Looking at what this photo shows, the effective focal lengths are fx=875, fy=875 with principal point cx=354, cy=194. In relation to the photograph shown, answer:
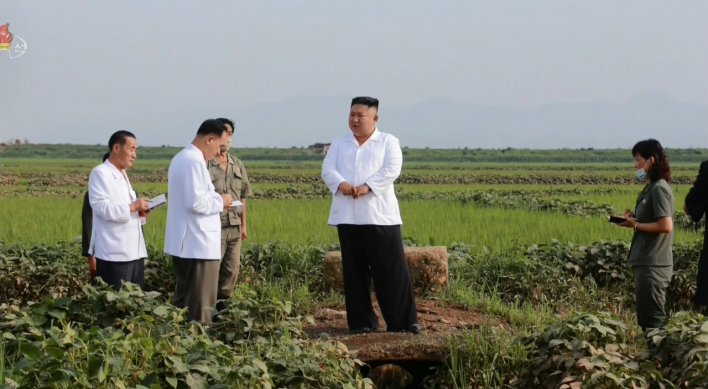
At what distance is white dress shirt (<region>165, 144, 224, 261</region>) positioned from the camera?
19.6ft

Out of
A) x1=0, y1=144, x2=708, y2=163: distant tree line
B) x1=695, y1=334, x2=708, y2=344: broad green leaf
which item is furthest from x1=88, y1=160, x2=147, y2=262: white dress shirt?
x1=0, y1=144, x2=708, y2=163: distant tree line

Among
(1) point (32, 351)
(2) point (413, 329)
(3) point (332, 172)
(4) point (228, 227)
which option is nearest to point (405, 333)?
(2) point (413, 329)

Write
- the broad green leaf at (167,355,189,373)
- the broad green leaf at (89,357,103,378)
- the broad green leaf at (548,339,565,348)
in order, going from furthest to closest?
the broad green leaf at (548,339,565,348)
the broad green leaf at (167,355,189,373)
the broad green leaf at (89,357,103,378)

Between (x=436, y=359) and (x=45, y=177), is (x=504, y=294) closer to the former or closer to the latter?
(x=436, y=359)

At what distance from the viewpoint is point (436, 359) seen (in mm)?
5797

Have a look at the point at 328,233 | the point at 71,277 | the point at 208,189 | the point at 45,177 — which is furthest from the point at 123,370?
the point at 45,177

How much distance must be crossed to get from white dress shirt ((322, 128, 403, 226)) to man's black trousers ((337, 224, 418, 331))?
3.4 inches

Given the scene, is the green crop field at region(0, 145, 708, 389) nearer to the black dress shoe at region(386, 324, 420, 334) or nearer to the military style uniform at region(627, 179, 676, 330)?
the military style uniform at region(627, 179, 676, 330)

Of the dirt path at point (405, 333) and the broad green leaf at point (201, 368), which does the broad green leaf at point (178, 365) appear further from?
the dirt path at point (405, 333)

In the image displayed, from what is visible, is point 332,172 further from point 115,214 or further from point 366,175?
point 115,214

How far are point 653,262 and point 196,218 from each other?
3.19 m

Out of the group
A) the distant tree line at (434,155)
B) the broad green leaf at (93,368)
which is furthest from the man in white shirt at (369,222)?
the distant tree line at (434,155)

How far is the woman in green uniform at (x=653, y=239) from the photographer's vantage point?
6.07 meters

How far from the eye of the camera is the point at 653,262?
6.09 meters
